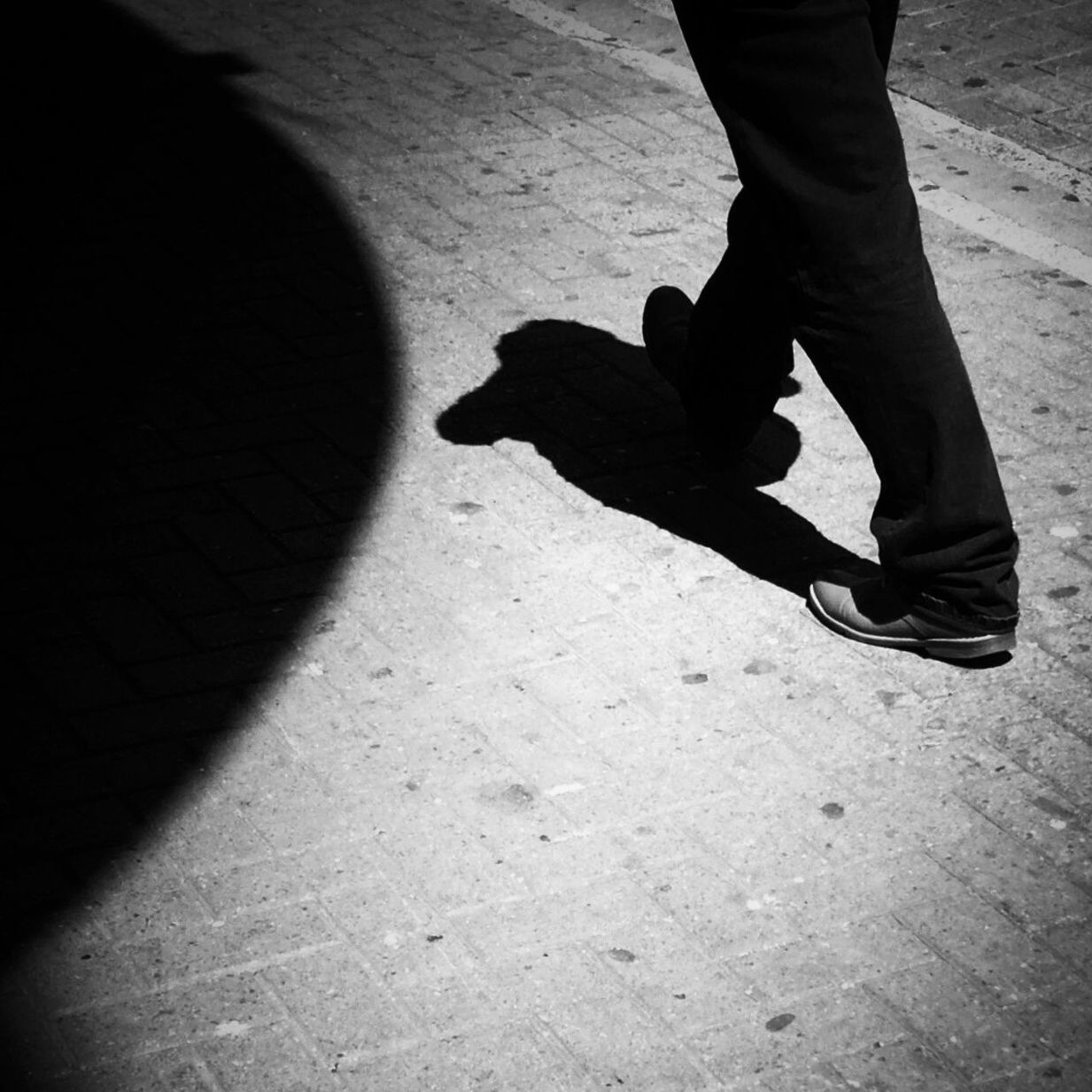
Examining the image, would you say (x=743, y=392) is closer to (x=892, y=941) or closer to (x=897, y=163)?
(x=897, y=163)

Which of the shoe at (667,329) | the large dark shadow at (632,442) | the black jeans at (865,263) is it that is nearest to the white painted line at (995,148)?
the large dark shadow at (632,442)

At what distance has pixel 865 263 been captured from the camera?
128 inches

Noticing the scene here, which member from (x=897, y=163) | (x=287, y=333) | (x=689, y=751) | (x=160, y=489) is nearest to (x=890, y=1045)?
(x=689, y=751)

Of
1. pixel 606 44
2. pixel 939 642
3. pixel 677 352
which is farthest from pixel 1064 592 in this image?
pixel 606 44

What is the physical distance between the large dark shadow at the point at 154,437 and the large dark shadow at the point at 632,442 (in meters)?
0.36

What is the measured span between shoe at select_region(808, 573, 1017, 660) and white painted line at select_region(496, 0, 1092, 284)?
214 centimetres

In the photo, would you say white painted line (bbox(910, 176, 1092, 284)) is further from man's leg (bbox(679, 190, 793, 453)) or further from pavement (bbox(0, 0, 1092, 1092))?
man's leg (bbox(679, 190, 793, 453))

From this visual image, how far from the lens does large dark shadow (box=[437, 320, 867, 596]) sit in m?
3.98

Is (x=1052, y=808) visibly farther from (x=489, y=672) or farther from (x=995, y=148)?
(x=995, y=148)

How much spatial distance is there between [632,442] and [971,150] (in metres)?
2.64

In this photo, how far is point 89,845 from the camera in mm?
3045

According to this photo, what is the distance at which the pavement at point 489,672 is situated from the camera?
2715mm

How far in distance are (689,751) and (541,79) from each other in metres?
4.48

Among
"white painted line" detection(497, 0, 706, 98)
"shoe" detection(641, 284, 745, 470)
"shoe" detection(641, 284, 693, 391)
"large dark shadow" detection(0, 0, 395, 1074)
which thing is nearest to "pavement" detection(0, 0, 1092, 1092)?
"large dark shadow" detection(0, 0, 395, 1074)
